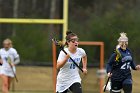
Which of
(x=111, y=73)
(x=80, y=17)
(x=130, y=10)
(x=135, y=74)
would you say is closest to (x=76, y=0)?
(x=80, y=17)

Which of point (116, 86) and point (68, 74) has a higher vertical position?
point (68, 74)

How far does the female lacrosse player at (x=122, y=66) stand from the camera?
1379cm

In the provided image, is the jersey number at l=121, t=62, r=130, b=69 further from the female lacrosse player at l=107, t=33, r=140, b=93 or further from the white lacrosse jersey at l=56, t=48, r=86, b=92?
the white lacrosse jersey at l=56, t=48, r=86, b=92

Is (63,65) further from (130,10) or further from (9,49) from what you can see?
(130,10)

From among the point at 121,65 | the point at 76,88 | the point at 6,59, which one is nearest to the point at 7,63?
the point at 6,59

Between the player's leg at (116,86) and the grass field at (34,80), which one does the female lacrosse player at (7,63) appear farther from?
the player's leg at (116,86)

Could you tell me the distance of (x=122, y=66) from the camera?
13.9 meters

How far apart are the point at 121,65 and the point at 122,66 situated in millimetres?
32

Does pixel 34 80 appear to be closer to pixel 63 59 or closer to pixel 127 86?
pixel 127 86

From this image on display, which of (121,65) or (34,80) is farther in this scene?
(34,80)

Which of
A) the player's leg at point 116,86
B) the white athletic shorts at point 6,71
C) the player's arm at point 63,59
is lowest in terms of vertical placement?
the white athletic shorts at point 6,71

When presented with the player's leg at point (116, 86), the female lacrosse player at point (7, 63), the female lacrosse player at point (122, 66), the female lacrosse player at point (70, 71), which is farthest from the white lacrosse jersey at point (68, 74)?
the female lacrosse player at point (7, 63)

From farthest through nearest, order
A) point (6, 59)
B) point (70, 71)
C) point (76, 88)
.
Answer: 1. point (6, 59)
2. point (70, 71)
3. point (76, 88)

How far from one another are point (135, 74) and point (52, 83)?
9.49 feet
